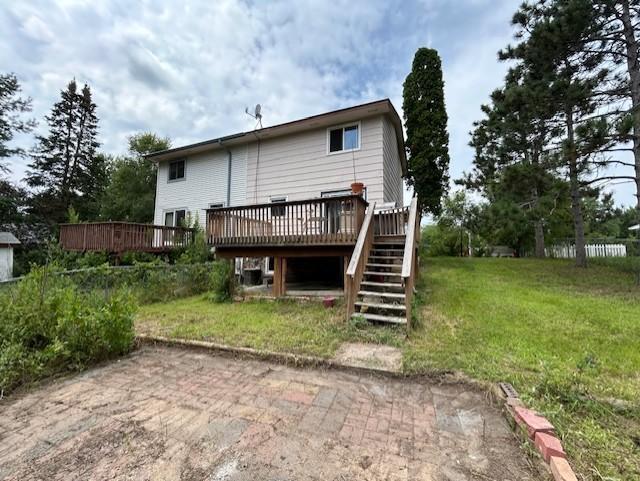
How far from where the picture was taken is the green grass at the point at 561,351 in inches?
87.0

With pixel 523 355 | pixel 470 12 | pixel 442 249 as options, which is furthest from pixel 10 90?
pixel 442 249

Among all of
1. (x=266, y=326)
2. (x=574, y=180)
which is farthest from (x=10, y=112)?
(x=574, y=180)

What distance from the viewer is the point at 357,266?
5.53 metres

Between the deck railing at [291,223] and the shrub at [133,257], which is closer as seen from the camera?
the deck railing at [291,223]

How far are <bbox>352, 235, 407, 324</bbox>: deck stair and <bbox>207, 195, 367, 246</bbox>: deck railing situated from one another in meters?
0.89

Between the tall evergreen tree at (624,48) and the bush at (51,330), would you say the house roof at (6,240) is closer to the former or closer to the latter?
the bush at (51,330)

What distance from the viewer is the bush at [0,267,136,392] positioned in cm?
341

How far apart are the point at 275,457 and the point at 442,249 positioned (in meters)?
21.8

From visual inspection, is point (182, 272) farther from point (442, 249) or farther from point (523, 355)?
point (442, 249)

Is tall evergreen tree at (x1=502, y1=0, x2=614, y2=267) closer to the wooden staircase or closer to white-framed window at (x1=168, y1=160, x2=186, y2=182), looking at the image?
the wooden staircase

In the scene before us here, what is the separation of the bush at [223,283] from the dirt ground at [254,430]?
156 inches

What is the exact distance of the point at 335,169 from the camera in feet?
33.7

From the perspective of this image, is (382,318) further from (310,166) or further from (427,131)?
(427,131)

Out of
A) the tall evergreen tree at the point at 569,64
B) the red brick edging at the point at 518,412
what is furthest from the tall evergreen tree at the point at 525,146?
the red brick edging at the point at 518,412
